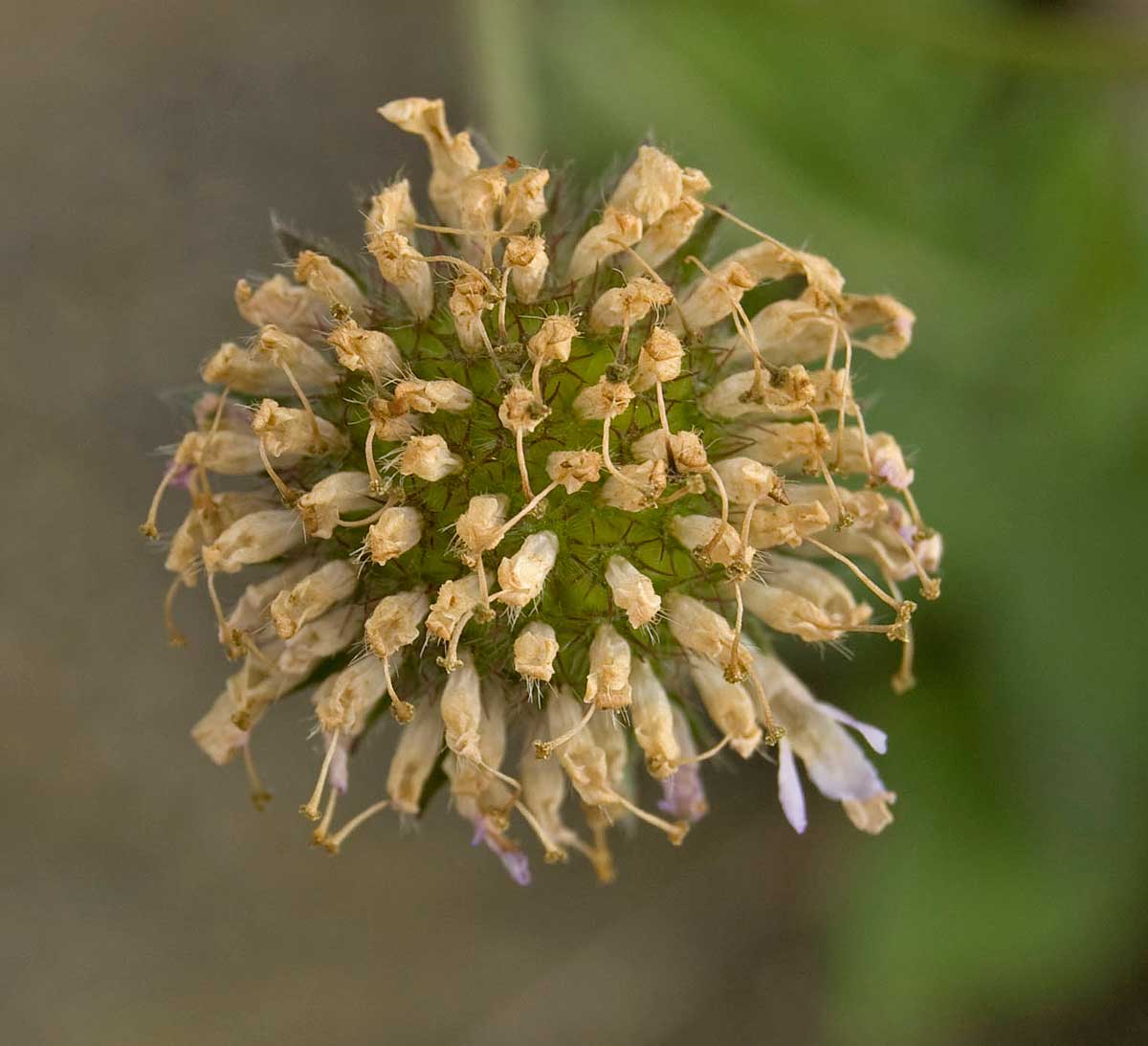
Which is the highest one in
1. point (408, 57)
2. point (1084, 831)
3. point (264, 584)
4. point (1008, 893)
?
point (408, 57)

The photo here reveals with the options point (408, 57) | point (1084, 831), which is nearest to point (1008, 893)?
point (1084, 831)

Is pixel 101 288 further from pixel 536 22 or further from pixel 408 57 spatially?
pixel 536 22

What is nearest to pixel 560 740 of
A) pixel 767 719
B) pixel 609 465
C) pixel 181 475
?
pixel 767 719

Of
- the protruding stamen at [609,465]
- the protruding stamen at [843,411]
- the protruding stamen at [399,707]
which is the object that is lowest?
the protruding stamen at [399,707]

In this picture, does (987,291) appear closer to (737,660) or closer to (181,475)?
(737,660)

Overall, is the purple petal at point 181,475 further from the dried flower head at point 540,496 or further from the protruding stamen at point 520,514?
the protruding stamen at point 520,514

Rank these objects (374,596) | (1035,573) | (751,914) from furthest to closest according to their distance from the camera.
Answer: (751,914)
(1035,573)
(374,596)

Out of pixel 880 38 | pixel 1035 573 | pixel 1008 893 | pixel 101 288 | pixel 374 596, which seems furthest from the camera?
pixel 101 288

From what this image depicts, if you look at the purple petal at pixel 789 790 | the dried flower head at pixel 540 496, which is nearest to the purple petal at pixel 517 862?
the dried flower head at pixel 540 496
